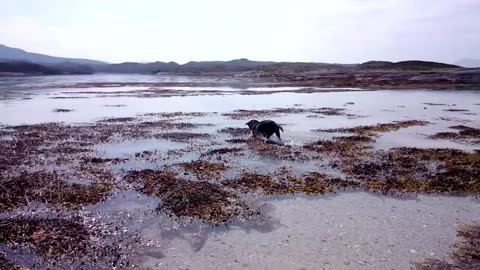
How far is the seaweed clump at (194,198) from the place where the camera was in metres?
13.4

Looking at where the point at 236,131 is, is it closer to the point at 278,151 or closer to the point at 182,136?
the point at 182,136

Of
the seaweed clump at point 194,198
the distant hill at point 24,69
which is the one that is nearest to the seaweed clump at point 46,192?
the seaweed clump at point 194,198

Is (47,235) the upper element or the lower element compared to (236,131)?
lower

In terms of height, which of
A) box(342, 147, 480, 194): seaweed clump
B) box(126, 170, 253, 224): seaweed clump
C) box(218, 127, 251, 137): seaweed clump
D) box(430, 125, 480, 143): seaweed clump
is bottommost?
box(126, 170, 253, 224): seaweed clump

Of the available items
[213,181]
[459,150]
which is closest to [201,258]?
[213,181]

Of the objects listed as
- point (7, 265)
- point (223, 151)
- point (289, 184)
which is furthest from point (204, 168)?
point (7, 265)

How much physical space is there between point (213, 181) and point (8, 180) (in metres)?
7.64

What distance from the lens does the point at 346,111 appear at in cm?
4094

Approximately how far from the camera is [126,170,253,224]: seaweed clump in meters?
13.4

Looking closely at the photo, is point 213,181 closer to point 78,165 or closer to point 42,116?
point 78,165

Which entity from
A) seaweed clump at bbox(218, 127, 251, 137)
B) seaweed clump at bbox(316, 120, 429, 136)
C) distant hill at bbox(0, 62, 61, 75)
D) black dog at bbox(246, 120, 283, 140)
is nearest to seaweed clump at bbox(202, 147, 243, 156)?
black dog at bbox(246, 120, 283, 140)

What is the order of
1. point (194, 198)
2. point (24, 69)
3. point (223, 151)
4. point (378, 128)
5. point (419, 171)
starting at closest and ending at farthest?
point (194, 198), point (419, 171), point (223, 151), point (378, 128), point (24, 69)

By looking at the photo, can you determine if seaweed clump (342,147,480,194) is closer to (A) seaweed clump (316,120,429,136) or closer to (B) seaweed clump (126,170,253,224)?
(B) seaweed clump (126,170,253,224)

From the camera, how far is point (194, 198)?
14367 mm
